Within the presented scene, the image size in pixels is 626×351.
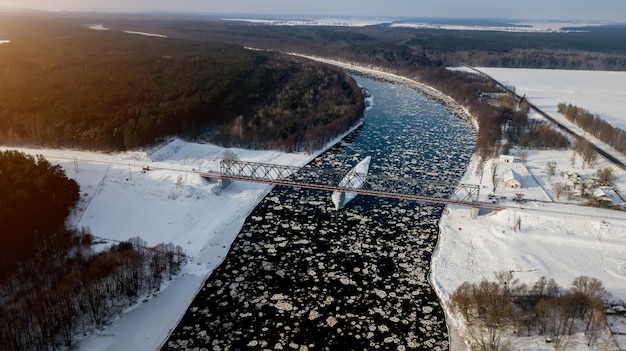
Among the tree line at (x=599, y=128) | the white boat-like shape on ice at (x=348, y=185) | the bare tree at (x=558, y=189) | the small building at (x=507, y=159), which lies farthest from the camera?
the tree line at (x=599, y=128)

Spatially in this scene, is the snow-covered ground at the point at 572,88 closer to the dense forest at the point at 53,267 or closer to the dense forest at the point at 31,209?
the dense forest at the point at 53,267

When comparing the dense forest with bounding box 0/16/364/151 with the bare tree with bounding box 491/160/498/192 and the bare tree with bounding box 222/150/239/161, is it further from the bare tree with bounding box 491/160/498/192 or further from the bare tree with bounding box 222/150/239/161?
the bare tree with bounding box 491/160/498/192

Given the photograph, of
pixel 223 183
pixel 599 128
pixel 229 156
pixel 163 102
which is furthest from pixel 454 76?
pixel 223 183

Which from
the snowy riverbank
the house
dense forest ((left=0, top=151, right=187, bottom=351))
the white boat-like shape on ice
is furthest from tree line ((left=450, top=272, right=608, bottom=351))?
dense forest ((left=0, top=151, right=187, bottom=351))

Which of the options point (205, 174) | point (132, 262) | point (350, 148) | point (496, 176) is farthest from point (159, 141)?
point (496, 176)

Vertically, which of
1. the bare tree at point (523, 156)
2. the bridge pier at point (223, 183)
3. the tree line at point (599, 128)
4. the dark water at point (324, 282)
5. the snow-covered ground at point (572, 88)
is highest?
the snow-covered ground at point (572, 88)

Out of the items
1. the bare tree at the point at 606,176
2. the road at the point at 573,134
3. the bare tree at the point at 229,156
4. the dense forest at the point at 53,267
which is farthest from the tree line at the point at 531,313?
the road at the point at 573,134
